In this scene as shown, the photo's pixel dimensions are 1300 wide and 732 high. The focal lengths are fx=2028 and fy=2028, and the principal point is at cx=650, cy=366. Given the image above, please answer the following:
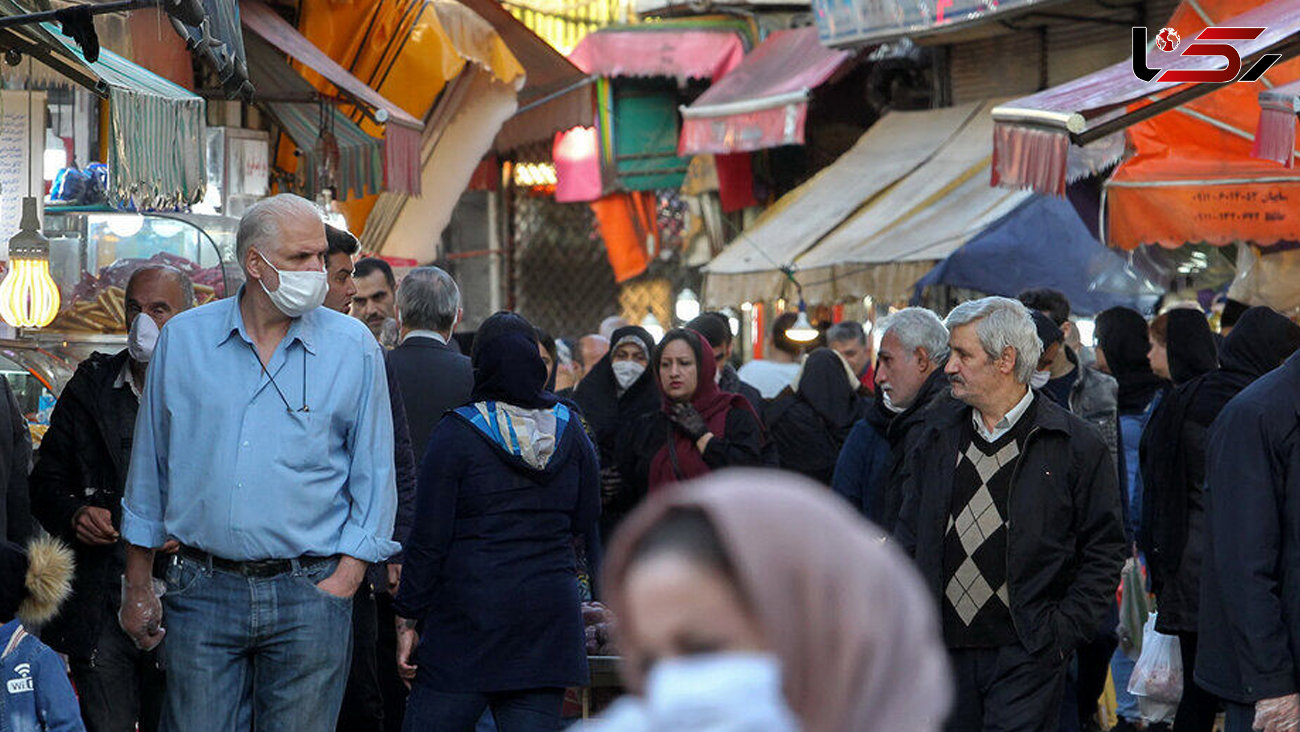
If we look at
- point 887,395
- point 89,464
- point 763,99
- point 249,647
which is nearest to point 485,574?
point 249,647

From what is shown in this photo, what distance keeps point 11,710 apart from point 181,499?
0.70m

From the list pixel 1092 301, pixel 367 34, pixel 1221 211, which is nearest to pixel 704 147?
pixel 1092 301

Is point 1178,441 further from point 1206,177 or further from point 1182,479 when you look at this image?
point 1206,177

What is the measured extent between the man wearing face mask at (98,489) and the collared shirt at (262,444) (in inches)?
38.6

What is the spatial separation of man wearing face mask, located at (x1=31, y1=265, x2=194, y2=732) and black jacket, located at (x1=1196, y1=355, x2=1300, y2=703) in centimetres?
337

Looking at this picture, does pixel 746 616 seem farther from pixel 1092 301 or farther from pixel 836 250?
pixel 836 250

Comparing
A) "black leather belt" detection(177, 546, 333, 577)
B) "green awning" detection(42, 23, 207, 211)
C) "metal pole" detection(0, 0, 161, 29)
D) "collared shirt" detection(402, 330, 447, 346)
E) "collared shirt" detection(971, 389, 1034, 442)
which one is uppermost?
"metal pole" detection(0, 0, 161, 29)

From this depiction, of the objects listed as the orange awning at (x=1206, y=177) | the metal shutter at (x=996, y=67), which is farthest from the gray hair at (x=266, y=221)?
the metal shutter at (x=996, y=67)

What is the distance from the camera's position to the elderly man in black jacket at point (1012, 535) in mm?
6355

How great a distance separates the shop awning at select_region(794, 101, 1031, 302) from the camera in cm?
1653

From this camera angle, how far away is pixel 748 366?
1402 centimetres

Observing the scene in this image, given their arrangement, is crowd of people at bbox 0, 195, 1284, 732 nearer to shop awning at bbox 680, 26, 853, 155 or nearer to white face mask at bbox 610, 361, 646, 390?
white face mask at bbox 610, 361, 646, 390

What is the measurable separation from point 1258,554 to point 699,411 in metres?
3.95

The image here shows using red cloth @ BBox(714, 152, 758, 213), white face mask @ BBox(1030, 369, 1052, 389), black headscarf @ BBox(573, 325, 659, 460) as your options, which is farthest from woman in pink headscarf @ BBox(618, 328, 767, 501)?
red cloth @ BBox(714, 152, 758, 213)
